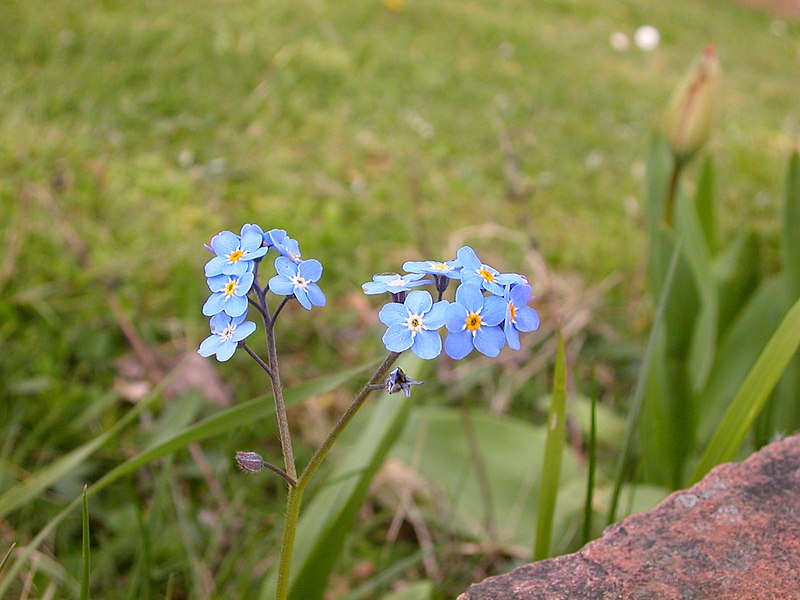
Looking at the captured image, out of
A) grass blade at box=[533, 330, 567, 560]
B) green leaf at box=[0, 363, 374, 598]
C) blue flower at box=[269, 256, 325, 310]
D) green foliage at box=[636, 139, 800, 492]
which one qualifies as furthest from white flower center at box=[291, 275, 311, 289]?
green foliage at box=[636, 139, 800, 492]

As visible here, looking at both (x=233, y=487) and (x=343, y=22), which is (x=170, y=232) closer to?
(x=233, y=487)

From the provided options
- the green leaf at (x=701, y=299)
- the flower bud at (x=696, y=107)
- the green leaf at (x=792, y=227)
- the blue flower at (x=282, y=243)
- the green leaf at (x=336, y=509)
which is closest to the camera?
the blue flower at (x=282, y=243)

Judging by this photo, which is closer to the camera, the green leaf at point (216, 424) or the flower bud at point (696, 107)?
the green leaf at point (216, 424)

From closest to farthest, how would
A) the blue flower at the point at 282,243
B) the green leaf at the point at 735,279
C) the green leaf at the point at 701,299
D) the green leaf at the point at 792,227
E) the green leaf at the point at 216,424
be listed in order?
the blue flower at the point at 282,243 → the green leaf at the point at 216,424 → the green leaf at the point at 792,227 → the green leaf at the point at 701,299 → the green leaf at the point at 735,279

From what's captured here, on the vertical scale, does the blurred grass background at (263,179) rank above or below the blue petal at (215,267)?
below

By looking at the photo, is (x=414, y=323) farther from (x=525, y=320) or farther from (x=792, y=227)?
(x=792, y=227)

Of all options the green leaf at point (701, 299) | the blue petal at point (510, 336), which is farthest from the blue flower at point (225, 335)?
A: the green leaf at point (701, 299)

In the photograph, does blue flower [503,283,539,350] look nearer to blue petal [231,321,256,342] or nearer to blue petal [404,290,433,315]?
blue petal [404,290,433,315]

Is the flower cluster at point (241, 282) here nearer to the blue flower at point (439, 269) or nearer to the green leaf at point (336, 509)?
the blue flower at point (439, 269)
